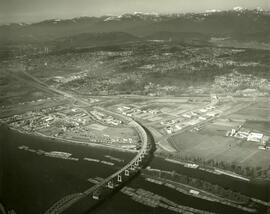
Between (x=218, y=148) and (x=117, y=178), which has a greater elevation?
(x=218, y=148)

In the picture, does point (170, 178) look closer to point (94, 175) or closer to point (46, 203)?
point (94, 175)

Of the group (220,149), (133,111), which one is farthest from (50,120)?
(220,149)

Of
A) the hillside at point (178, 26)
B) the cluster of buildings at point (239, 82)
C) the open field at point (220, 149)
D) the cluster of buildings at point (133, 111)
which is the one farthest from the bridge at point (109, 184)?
the hillside at point (178, 26)

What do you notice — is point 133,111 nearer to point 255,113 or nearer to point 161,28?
point 255,113

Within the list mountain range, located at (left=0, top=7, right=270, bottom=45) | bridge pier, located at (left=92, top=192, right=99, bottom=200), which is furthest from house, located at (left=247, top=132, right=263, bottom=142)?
mountain range, located at (left=0, top=7, right=270, bottom=45)

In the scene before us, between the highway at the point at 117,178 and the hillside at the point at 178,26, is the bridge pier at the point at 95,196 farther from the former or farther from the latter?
the hillside at the point at 178,26

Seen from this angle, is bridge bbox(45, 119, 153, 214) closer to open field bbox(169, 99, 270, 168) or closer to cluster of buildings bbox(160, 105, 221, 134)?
open field bbox(169, 99, 270, 168)

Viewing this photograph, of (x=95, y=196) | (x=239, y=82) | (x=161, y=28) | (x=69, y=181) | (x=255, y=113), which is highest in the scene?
(x=161, y=28)
